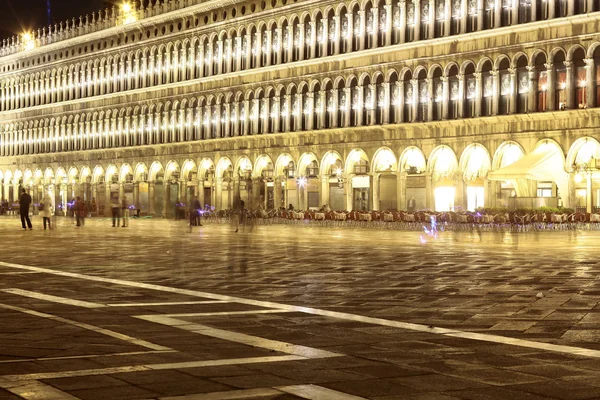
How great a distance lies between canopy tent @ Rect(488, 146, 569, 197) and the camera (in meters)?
39.5

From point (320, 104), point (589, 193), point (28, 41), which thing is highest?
point (28, 41)

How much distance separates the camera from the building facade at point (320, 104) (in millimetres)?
45125

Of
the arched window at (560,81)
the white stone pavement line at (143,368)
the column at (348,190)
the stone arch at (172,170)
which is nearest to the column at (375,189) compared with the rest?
the column at (348,190)

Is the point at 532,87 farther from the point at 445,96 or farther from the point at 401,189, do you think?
the point at 401,189

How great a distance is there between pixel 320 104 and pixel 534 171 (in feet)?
68.0

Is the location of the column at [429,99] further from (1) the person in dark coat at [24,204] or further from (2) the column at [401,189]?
(1) the person in dark coat at [24,204]

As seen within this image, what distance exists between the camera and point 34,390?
6562 millimetres

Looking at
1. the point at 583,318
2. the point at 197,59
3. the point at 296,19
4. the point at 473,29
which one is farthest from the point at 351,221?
the point at 583,318

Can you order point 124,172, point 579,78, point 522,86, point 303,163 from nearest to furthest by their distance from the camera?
point 579,78 → point 522,86 → point 303,163 → point 124,172

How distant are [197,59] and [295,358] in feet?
205

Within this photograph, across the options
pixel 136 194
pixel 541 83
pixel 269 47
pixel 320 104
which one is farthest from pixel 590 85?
pixel 136 194

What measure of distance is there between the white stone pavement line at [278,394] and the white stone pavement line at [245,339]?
55.0 inches

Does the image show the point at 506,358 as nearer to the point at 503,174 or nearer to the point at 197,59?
the point at 503,174

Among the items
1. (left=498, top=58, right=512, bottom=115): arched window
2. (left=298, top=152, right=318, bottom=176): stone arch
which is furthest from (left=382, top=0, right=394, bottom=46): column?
(left=298, top=152, right=318, bottom=176): stone arch
